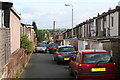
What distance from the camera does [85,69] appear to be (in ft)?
31.1

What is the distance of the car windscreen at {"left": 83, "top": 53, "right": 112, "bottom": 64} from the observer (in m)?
9.61

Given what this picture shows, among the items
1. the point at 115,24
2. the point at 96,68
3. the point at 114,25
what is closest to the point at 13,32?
the point at 96,68

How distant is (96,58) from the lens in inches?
380

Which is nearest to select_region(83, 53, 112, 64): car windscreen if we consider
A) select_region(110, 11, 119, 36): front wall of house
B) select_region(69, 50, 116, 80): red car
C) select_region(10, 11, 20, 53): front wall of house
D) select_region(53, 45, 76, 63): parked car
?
select_region(69, 50, 116, 80): red car

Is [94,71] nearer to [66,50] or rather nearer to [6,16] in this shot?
[6,16]

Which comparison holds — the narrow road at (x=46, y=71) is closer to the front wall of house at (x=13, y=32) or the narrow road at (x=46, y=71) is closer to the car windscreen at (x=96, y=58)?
the front wall of house at (x=13, y=32)

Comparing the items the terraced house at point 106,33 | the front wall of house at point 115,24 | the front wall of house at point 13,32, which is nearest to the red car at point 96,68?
the terraced house at point 106,33

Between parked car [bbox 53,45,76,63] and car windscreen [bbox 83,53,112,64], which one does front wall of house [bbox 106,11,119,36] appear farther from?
car windscreen [bbox 83,53,112,64]

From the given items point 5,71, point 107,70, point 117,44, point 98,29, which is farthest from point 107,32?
point 5,71

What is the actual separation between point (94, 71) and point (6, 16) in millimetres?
4773

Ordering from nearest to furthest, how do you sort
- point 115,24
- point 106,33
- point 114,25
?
point 115,24 → point 114,25 → point 106,33

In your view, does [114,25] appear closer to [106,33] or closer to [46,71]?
[106,33]

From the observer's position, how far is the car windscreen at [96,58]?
31.5ft

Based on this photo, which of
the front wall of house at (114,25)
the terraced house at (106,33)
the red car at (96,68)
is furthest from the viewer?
the front wall of house at (114,25)
